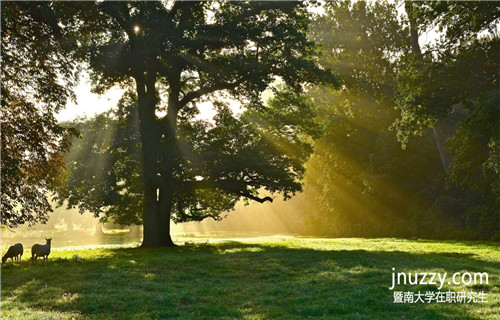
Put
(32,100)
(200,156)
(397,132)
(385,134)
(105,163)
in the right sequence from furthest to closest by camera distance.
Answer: (385,134) < (397,132) < (105,163) < (200,156) < (32,100)

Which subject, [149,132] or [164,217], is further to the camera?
[164,217]

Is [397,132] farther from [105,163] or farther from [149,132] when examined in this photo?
[105,163]

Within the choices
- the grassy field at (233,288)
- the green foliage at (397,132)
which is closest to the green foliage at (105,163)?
the grassy field at (233,288)

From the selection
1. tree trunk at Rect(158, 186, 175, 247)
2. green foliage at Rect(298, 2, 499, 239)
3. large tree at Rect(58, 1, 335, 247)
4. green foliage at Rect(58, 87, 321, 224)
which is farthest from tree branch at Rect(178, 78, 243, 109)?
green foliage at Rect(298, 2, 499, 239)

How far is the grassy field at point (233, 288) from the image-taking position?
34.6ft

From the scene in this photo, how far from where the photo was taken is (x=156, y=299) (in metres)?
12.1

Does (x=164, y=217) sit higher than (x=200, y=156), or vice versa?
(x=200, y=156)

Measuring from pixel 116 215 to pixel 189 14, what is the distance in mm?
16579

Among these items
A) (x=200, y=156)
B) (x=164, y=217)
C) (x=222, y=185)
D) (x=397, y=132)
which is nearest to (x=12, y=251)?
(x=164, y=217)

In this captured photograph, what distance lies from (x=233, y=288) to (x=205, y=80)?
1861cm

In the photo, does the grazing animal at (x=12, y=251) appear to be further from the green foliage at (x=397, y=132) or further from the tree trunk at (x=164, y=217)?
the green foliage at (x=397, y=132)

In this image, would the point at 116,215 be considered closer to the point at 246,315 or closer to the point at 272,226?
the point at 246,315

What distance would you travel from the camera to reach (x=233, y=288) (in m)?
14.1

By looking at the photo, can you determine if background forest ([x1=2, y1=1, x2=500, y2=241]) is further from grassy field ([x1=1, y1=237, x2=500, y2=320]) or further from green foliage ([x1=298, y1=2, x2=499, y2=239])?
grassy field ([x1=1, y1=237, x2=500, y2=320])
